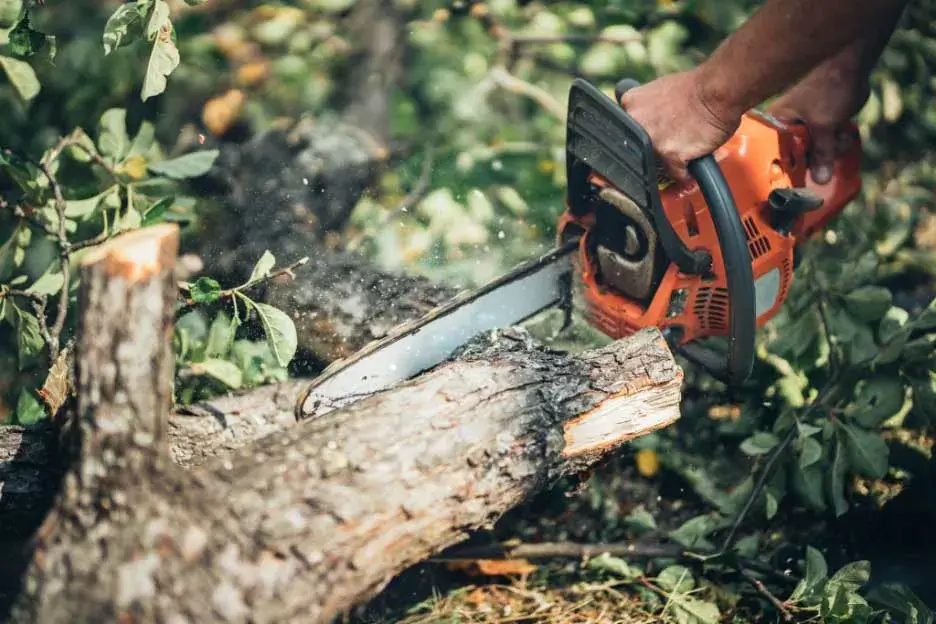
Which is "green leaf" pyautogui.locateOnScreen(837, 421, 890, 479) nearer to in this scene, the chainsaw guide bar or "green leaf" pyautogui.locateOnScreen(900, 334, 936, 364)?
"green leaf" pyautogui.locateOnScreen(900, 334, 936, 364)

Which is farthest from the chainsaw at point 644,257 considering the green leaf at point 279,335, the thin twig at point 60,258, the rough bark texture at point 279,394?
the thin twig at point 60,258

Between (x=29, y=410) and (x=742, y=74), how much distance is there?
6.44ft

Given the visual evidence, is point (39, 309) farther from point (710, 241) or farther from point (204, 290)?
point (710, 241)

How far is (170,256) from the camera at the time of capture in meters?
1.44

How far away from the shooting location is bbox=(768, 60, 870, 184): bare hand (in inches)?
92.5

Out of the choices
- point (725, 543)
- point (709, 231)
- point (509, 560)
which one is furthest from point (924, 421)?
point (509, 560)

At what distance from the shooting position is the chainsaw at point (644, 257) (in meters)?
1.93

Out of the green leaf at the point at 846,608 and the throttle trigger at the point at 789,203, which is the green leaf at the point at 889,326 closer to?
the throttle trigger at the point at 789,203

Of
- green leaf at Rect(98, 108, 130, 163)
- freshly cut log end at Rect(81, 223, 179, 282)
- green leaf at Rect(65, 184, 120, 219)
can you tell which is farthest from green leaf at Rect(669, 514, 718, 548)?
green leaf at Rect(98, 108, 130, 163)

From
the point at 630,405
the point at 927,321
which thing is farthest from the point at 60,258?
the point at 927,321

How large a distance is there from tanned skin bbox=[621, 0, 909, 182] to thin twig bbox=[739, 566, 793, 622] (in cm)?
106

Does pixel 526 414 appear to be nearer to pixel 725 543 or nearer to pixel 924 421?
pixel 725 543

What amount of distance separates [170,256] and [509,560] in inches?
51.2

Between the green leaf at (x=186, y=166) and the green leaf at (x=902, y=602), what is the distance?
2.10 meters
